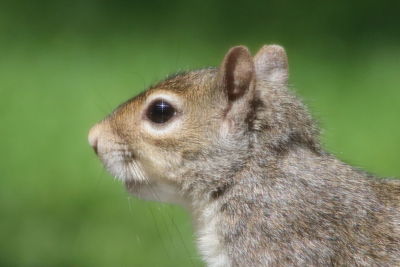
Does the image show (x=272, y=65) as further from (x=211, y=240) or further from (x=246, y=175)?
(x=211, y=240)

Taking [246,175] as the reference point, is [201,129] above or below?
above

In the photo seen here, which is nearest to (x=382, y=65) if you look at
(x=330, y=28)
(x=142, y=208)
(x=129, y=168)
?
(x=330, y=28)

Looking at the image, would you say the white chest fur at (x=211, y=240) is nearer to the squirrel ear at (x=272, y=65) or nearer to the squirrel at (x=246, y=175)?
the squirrel at (x=246, y=175)

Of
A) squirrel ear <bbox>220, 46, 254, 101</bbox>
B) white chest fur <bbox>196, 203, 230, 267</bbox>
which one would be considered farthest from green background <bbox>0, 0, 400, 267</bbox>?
squirrel ear <bbox>220, 46, 254, 101</bbox>

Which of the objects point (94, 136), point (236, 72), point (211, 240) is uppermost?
point (236, 72)

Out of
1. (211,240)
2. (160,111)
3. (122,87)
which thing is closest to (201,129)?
(160,111)

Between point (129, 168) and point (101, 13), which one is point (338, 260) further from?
point (101, 13)

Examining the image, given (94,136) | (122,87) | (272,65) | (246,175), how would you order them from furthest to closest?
(122,87) < (272,65) < (94,136) < (246,175)
